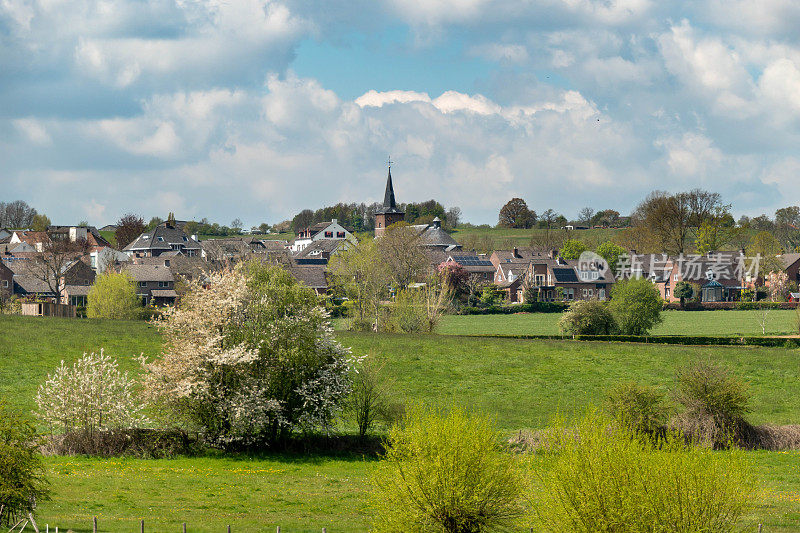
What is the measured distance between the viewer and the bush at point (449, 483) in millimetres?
18891

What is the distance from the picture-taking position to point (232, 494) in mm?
28562

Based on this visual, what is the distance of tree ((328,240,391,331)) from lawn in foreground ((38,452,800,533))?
40.2 meters

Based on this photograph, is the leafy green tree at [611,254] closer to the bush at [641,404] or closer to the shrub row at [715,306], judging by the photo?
the shrub row at [715,306]

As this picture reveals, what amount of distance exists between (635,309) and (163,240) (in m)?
104

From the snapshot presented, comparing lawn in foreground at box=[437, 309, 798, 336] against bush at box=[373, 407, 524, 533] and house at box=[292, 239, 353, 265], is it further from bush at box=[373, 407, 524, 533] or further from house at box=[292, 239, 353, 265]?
bush at box=[373, 407, 524, 533]

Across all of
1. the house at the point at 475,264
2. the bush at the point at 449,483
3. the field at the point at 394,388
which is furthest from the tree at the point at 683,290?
the bush at the point at 449,483

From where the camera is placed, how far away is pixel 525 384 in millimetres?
51219

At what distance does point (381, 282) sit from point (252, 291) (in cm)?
4473

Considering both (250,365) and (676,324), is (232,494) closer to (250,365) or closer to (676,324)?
(250,365)

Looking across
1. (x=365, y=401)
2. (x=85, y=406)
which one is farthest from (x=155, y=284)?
(x=365, y=401)

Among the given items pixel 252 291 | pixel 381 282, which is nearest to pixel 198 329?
pixel 252 291

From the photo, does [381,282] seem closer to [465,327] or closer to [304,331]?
[465,327]

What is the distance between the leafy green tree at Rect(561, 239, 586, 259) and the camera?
15700cm

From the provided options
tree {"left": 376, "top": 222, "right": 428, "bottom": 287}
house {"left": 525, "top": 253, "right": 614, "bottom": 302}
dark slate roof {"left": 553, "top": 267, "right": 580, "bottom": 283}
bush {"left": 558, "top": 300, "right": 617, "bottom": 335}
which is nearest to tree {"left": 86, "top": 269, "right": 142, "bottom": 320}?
tree {"left": 376, "top": 222, "right": 428, "bottom": 287}
